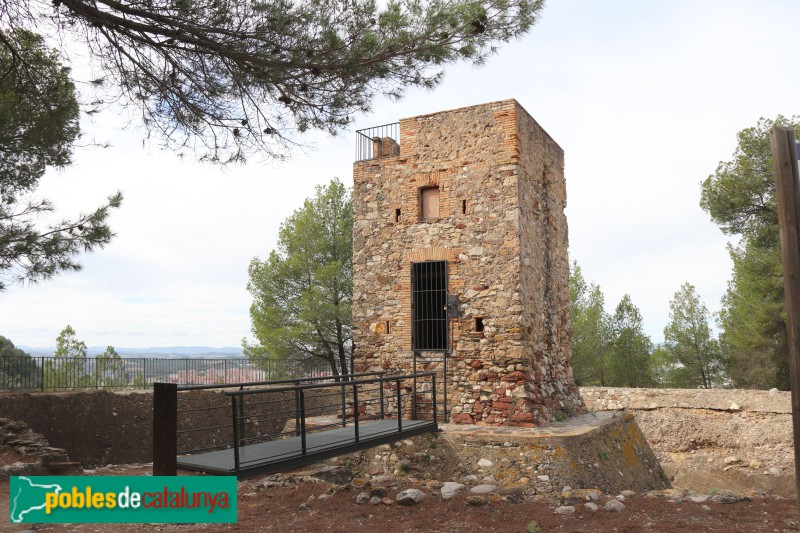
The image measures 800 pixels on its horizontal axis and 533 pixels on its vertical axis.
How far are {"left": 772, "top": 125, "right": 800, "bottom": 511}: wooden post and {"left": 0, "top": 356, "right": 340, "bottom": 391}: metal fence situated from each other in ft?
46.2

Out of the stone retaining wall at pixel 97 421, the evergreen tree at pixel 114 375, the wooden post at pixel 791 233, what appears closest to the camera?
the wooden post at pixel 791 233

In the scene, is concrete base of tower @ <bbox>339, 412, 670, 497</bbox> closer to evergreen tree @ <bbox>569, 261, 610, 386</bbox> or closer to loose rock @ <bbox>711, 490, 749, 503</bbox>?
loose rock @ <bbox>711, 490, 749, 503</bbox>

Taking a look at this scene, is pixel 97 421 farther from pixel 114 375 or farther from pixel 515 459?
pixel 515 459

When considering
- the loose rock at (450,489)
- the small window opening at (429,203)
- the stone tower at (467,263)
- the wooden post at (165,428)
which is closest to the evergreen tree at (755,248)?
the stone tower at (467,263)

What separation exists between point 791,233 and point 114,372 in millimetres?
16564

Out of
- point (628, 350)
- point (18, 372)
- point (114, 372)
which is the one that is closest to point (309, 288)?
point (114, 372)

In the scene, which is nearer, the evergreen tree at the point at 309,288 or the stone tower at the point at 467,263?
the stone tower at the point at 467,263

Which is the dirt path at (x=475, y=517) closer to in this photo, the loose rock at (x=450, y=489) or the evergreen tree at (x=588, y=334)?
the loose rock at (x=450, y=489)

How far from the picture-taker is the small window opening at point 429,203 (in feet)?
36.8

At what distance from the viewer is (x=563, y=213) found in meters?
12.9

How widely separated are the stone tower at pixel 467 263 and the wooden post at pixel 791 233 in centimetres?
586

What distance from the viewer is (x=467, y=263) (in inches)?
420

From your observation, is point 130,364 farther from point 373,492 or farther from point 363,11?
point 363,11

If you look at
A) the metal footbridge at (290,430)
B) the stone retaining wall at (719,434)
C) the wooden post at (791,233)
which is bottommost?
the stone retaining wall at (719,434)
